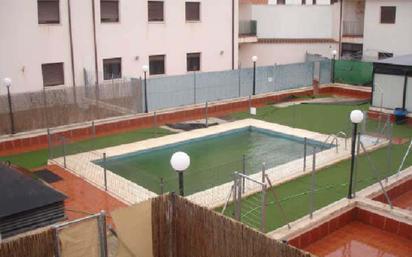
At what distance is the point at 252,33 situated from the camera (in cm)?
3072

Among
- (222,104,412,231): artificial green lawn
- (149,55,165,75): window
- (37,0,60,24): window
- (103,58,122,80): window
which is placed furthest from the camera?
→ (149,55,165,75): window

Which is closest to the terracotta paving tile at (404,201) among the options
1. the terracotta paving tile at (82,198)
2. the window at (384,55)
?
the terracotta paving tile at (82,198)

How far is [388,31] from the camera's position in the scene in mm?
28625

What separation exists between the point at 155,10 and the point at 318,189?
1478 centimetres

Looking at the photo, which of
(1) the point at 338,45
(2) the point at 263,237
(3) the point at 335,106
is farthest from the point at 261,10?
(2) the point at 263,237

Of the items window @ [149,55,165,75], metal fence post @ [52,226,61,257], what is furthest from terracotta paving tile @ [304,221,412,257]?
window @ [149,55,165,75]

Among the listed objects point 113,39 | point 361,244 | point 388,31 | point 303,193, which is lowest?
point 361,244

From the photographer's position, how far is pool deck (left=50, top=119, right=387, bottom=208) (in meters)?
12.3

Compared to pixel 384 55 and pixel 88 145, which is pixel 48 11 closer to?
pixel 88 145

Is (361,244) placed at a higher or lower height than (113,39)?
lower

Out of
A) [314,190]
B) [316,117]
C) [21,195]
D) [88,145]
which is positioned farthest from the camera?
[316,117]

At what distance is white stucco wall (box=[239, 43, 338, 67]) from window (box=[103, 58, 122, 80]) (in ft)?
31.0

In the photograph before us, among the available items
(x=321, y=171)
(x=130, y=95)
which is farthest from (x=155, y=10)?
(x=321, y=171)

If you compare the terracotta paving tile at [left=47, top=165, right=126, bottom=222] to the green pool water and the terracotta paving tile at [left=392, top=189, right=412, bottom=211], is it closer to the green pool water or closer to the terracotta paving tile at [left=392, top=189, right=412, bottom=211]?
the green pool water
